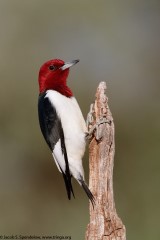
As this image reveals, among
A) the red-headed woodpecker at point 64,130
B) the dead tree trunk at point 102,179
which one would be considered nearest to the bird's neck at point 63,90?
the red-headed woodpecker at point 64,130

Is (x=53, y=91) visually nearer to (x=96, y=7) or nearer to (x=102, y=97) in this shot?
(x=102, y=97)

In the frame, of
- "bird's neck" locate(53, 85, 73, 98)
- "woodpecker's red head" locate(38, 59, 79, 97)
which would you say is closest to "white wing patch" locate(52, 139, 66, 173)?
"bird's neck" locate(53, 85, 73, 98)

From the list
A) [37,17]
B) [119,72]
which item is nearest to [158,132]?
[119,72]

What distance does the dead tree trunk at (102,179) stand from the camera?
19.7 feet

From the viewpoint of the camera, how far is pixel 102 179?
616cm

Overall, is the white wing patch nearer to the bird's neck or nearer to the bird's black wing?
the bird's black wing

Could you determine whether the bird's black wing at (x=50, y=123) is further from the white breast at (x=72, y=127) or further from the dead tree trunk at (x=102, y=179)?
the dead tree trunk at (x=102, y=179)

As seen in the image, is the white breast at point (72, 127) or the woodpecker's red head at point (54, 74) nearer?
the white breast at point (72, 127)

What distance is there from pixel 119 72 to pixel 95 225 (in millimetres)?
6430

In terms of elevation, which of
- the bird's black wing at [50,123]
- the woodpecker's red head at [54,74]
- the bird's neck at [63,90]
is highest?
the woodpecker's red head at [54,74]

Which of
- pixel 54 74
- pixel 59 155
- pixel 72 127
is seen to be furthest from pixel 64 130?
pixel 54 74

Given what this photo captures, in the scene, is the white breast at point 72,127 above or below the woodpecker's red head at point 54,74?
below

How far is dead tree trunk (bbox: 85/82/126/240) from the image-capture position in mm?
5996

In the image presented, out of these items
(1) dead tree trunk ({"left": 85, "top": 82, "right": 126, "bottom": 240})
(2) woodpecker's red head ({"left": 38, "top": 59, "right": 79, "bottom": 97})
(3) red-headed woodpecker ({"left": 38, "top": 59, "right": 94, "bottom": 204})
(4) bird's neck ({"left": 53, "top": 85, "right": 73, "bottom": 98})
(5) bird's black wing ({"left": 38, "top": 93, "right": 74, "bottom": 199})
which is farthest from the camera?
(2) woodpecker's red head ({"left": 38, "top": 59, "right": 79, "bottom": 97})
